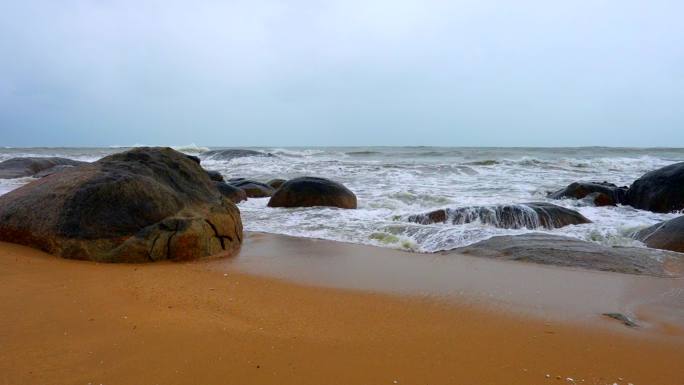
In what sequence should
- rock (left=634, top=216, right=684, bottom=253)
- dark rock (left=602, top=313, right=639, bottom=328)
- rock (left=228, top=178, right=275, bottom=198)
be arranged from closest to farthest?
dark rock (left=602, top=313, right=639, bottom=328), rock (left=634, top=216, right=684, bottom=253), rock (left=228, top=178, right=275, bottom=198)

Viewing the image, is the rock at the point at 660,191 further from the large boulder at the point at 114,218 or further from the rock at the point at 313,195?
the large boulder at the point at 114,218

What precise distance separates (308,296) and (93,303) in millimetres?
1287

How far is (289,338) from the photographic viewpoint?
7.59ft

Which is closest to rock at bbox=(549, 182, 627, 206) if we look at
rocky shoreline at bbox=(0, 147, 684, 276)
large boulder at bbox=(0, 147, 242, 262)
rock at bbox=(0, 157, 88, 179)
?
rocky shoreline at bbox=(0, 147, 684, 276)

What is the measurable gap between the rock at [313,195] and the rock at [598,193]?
15.3ft

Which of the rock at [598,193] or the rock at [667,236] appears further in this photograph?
the rock at [598,193]

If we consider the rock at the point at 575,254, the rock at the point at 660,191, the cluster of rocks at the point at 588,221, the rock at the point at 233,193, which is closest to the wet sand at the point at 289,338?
the rock at the point at 575,254

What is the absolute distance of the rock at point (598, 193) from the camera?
910 centimetres

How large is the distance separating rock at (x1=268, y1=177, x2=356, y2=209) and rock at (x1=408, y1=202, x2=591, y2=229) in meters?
1.54

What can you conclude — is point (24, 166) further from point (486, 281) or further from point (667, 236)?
point (667, 236)

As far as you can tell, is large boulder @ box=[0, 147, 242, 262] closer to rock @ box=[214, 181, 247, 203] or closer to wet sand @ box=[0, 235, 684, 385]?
wet sand @ box=[0, 235, 684, 385]

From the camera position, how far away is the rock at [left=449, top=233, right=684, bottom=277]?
4219mm

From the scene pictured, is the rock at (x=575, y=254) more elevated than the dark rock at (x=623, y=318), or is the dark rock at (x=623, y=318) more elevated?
the dark rock at (x=623, y=318)

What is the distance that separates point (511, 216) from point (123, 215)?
208 inches
